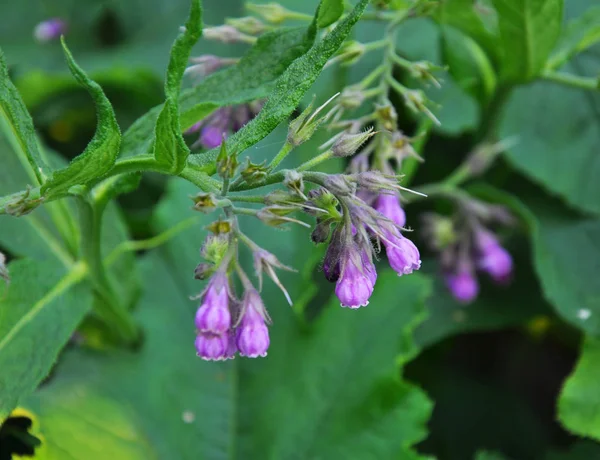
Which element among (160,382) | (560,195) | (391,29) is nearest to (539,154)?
(560,195)

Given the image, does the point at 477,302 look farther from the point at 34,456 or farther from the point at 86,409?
the point at 34,456

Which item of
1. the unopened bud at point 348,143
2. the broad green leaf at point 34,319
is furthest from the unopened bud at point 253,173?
the broad green leaf at point 34,319

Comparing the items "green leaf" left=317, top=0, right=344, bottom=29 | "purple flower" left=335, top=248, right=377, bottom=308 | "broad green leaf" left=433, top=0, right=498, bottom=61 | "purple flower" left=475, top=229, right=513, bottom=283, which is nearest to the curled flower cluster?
"purple flower" left=335, top=248, right=377, bottom=308

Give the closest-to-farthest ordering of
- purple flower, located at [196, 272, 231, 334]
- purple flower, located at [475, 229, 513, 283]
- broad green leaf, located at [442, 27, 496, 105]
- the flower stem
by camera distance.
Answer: purple flower, located at [196, 272, 231, 334], the flower stem, broad green leaf, located at [442, 27, 496, 105], purple flower, located at [475, 229, 513, 283]

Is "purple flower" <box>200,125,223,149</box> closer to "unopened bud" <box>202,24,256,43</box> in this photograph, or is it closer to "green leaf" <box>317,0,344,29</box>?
"unopened bud" <box>202,24,256,43</box>

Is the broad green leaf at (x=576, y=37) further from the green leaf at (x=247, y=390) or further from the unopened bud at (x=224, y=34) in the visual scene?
the unopened bud at (x=224, y=34)

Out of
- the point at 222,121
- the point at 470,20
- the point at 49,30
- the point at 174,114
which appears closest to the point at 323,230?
the point at 174,114

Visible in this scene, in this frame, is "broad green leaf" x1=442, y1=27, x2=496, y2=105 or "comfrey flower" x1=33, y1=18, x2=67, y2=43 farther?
"comfrey flower" x1=33, y1=18, x2=67, y2=43
